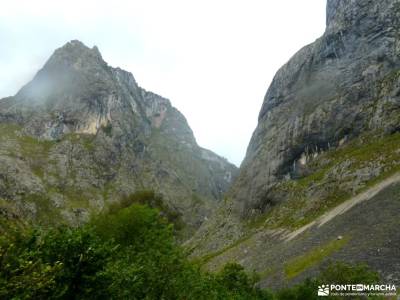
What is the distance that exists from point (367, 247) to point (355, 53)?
461ft

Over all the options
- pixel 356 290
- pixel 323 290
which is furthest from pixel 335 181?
pixel 356 290

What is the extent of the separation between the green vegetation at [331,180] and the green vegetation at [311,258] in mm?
36217

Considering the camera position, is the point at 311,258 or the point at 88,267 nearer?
the point at 88,267

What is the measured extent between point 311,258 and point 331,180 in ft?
199

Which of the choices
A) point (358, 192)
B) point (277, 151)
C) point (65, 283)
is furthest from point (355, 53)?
point (65, 283)

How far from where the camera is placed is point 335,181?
5310 inches

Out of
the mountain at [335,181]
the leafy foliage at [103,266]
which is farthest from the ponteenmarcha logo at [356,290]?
the mountain at [335,181]

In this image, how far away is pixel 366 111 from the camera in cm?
16275

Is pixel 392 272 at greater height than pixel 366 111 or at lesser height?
lesser

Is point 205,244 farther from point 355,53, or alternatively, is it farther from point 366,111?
point 355,53

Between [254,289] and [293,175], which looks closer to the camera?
[254,289]

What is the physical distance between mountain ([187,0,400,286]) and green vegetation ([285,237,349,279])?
366mm

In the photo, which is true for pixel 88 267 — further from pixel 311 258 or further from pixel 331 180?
pixel 331 180

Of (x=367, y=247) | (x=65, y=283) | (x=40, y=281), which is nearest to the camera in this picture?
(x=40, y=281)
